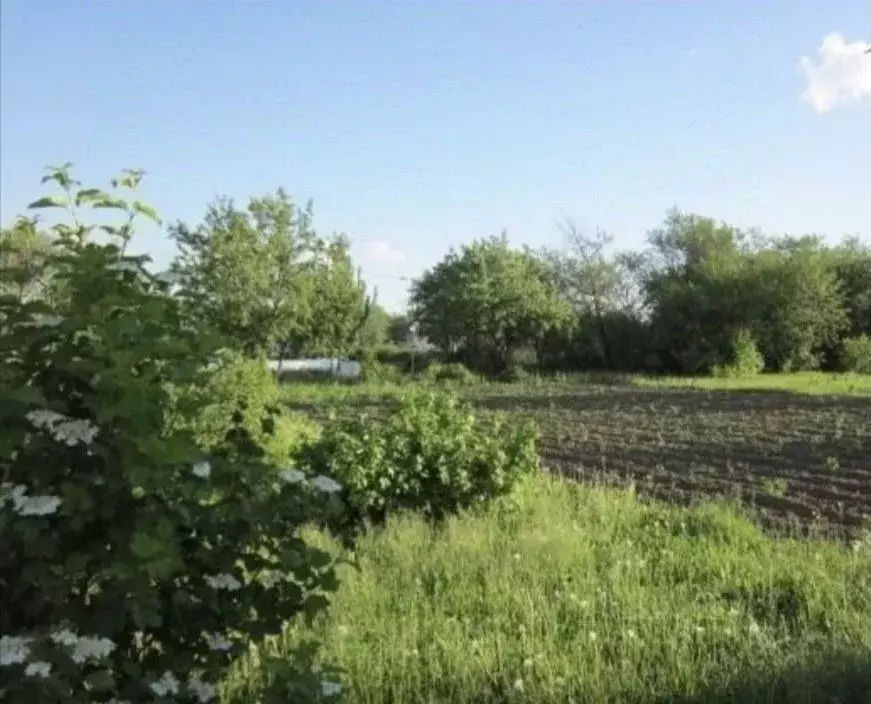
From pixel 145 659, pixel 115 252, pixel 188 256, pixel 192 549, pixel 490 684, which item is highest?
pixel 188 256

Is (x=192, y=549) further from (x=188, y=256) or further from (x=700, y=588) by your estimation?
(x=188, y=256)

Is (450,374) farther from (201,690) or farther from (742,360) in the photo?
(201,690)

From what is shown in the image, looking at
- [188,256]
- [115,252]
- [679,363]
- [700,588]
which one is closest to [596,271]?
[679,363]

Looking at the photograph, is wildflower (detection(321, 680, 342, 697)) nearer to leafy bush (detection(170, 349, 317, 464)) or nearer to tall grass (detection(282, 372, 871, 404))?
leafy bush (detection(170, 349, 317, 464))

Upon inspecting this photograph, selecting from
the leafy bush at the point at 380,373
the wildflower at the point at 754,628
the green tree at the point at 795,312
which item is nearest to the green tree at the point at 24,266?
the wildflower at the point at 754,628

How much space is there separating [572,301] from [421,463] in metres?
44.2

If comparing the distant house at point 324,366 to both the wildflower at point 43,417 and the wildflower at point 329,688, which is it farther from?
the wildflower at point 43,417

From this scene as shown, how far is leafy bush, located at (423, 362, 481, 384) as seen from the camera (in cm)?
4250

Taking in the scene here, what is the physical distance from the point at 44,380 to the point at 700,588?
4515mm

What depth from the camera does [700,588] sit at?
678 cm

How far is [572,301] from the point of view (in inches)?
2098

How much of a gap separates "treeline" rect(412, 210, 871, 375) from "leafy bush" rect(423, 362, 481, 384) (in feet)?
8.41

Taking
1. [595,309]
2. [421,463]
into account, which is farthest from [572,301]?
[421,463]

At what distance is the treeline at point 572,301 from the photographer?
135 feet
